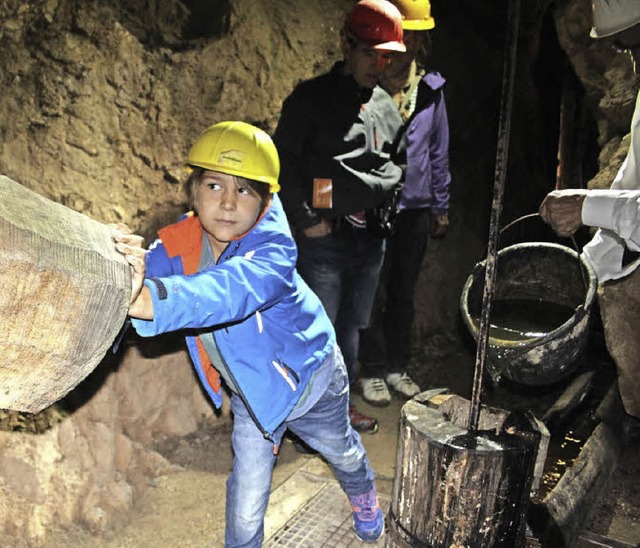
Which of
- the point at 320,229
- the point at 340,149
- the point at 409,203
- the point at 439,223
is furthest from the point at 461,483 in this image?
the point at 439,223

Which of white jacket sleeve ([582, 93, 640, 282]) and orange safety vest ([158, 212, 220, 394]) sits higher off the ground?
white jacket sleeve ([582, 93, 640, 282])

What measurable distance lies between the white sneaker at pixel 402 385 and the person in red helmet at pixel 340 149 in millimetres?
1064

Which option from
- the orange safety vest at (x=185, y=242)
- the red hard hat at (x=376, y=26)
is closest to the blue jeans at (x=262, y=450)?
the orange safety vest at (x=185, y=242)

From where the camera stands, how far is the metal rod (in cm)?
153

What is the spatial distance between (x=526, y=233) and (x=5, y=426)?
19.5ft

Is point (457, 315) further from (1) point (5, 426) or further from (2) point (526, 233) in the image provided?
(1) point (5, 426)

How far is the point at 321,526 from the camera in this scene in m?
2.58

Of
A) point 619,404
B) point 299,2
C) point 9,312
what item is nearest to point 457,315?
point 619,404

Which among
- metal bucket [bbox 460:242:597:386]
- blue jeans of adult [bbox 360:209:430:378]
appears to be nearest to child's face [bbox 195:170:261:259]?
metal bucket [bbox 460:242:597:386]

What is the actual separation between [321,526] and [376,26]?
257cm

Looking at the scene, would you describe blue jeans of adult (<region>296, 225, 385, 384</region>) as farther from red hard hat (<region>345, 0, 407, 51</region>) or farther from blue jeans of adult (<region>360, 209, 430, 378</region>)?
red hard hat (<region>345, 0, 407, 51</region>)

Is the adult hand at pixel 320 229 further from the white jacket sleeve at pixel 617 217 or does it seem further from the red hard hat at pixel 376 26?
the white jacket sleeve at pixel 617 217

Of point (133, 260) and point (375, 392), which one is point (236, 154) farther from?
point (375, 392)

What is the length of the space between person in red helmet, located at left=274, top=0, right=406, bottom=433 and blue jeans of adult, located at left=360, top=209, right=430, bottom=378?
705mm
